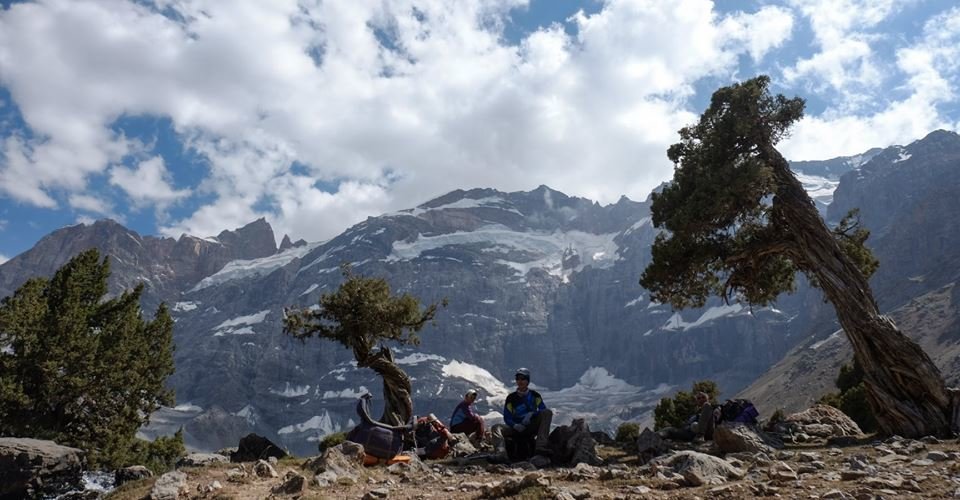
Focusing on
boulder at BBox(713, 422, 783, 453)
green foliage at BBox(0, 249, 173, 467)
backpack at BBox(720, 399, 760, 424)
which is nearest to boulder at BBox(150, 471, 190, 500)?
boulder at BBox(713, 422, 783, 453)

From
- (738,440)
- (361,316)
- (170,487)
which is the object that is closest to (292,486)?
(170,487)

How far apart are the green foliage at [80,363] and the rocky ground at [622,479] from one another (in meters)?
28.2

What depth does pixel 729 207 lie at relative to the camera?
2070 centimetres

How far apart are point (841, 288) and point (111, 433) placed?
39.0 m

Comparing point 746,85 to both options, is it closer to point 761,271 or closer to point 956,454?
point 761,271

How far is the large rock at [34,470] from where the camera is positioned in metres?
19.7

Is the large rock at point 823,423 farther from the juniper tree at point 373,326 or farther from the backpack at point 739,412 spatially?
the juniper tree at point 373,326

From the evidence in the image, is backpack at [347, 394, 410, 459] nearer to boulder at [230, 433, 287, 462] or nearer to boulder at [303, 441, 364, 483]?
boulder at [303, 441, 364, 483]

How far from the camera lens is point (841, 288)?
19.2 m

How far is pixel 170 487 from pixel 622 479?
715cm

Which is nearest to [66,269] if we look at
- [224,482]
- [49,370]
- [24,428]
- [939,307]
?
[49,370]

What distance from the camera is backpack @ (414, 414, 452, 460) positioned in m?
16.1

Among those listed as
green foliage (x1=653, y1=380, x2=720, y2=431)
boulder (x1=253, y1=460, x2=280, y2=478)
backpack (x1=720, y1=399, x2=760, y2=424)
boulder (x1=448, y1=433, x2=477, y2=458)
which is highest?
backpack (x1=720, y1=399, x2=760, y2=424)

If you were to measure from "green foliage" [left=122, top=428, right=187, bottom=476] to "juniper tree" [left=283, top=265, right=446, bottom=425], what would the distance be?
57.1 ft
